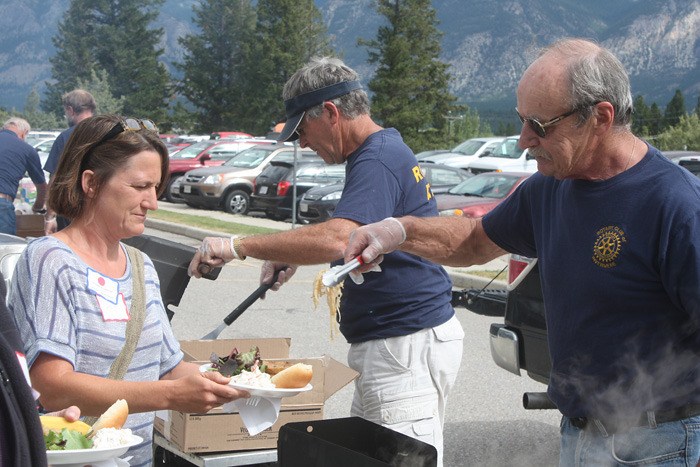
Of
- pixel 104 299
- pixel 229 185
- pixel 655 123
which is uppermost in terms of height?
pixel 104 299

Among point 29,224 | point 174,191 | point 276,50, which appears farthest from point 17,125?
point 276,50

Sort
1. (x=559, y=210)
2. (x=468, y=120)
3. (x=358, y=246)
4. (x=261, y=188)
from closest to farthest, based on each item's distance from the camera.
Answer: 1. (x=559, y=210)
2. (x=358, y=246)
3. (x=261, y=188)
4. (x=468, y=120)

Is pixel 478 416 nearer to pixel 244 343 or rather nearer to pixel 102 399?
pixel 244 343

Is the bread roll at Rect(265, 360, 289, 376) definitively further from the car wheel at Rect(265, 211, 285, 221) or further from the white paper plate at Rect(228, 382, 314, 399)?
the car wheel at Rect(265, 211, 285, 221)

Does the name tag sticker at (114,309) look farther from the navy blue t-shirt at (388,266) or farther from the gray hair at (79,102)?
the gray hair at (79,102)

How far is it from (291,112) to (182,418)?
1.37m

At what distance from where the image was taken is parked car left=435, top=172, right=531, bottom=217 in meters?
16.5

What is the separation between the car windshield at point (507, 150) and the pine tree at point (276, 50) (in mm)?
37060

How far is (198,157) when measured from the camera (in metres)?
28.9

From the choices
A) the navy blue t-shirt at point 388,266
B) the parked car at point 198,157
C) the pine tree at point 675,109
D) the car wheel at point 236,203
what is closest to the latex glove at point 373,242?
the navy blue t-shirt at point 388,266

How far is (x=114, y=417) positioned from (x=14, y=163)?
7.86 metres

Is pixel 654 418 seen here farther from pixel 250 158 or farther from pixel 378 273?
pixel 250 158

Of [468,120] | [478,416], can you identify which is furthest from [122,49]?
[478,416]

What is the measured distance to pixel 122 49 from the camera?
8388 centimetres
